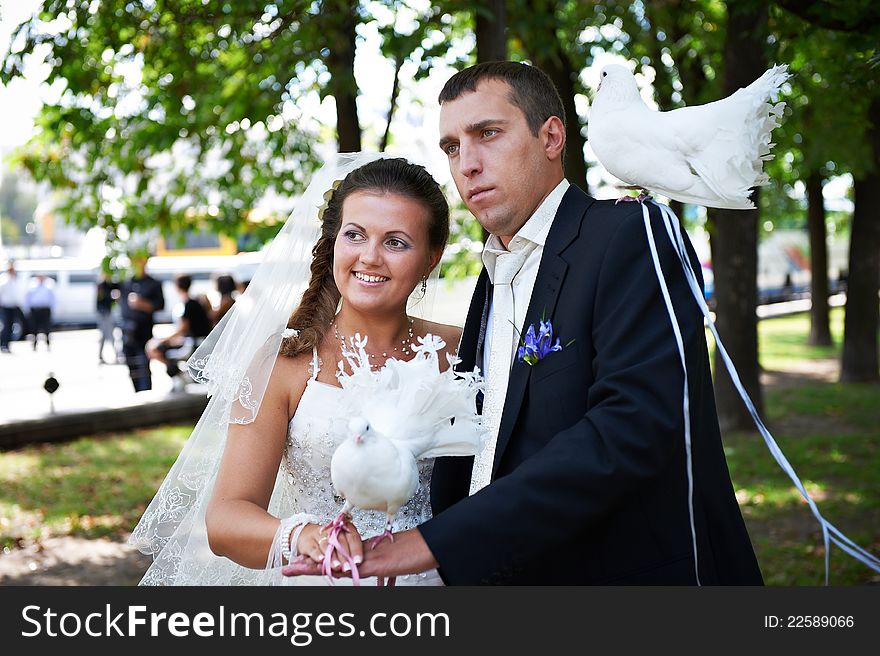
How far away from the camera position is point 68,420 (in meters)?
12.1

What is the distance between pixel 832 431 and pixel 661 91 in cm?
473

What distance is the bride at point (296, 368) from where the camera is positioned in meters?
2.86

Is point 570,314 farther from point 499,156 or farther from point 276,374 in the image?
point 276,374

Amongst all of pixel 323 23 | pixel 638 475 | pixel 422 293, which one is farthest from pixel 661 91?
pixel 638 475

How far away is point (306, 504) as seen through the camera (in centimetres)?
324

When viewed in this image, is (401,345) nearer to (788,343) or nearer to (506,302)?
(506,302)

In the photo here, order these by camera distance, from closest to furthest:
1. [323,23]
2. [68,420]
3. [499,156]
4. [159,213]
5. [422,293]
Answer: [499,156] < [422,293] < [323,23] < [159,213] < [68,420]

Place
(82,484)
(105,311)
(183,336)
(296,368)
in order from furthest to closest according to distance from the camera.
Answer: (105,311) < (183,336) < (82,484) < (296,368)

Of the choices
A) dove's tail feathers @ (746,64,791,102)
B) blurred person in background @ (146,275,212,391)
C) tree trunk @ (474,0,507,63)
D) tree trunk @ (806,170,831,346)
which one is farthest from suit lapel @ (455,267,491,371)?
tree trunk @ (806,170,831,346)

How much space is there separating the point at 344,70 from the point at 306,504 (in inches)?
179

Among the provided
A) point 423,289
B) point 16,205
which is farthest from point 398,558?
point 16,205

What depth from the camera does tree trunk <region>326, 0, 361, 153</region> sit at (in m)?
6.73

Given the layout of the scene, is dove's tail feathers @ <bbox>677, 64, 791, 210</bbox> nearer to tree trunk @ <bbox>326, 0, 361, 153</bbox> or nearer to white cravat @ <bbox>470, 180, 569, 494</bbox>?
white cravat @ <bbox>470, 180, 569, 494</bbox>

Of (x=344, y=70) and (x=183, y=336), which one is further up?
(x=344, y=70)
